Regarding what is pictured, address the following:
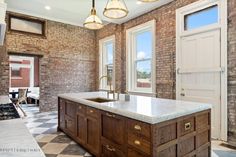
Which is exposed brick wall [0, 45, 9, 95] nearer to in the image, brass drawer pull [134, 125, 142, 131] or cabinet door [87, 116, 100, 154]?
cabinet door [87, 116, 100, 154]

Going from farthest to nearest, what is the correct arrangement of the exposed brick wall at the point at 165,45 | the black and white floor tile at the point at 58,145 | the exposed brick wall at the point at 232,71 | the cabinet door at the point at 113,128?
the exposed brick wall at the point at 165,45, the exposed brick wall at the point at 232,71, the black and white floor tile at the point at 58,145, the cabinet door at the point at 113,128

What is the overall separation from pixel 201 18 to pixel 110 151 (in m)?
3.55

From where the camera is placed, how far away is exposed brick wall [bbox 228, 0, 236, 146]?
11.0 ft

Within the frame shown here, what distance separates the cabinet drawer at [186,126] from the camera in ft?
6.40

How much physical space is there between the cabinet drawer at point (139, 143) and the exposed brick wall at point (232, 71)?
251 centimetres

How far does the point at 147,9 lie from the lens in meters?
5.06

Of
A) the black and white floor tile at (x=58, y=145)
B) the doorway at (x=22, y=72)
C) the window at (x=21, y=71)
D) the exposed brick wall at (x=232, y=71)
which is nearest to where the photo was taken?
the black and white floor tile at (x=58, y=145)

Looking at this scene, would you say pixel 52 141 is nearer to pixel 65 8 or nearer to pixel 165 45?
pixel 165 45

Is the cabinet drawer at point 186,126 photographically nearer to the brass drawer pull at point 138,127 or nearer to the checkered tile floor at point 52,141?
the brass drawer pull at point 138,127

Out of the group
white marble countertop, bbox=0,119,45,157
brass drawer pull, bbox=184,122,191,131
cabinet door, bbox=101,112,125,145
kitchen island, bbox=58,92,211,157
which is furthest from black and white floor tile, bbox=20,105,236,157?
white marble countertop, bbox=0,119,45,157

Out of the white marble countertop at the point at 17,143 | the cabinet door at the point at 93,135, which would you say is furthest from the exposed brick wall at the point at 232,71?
the white marble countertop at the point at 17,143

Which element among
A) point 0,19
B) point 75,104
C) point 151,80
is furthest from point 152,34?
point 0,19

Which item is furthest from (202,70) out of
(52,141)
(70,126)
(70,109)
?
(52,141)

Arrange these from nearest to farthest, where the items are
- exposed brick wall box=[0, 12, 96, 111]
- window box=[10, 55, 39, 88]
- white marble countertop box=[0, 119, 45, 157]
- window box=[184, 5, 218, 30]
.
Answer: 1. white marble countertop box=[0, 119, 45, 157]
2. window box=[184, 5, 218, 30]
3. exposed brick wall box=[0, 12, 96, 111]
4. window box=[10, 55, 39, 88]
